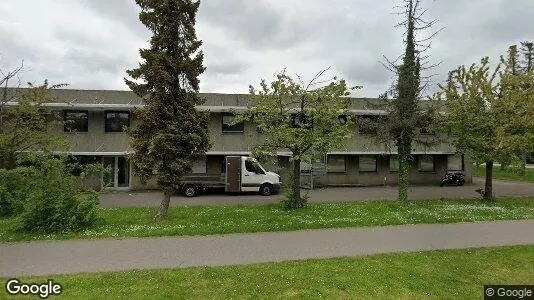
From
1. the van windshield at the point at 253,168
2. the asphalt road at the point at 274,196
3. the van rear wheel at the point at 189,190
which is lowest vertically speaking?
the asphalt road at the point at 274,196

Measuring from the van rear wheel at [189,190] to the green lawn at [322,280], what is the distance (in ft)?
39.8

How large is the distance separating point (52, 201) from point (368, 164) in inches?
788

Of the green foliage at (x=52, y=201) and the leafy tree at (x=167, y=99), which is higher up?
the leafy tree at (x=167, y=99)

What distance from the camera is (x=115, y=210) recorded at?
13.7m

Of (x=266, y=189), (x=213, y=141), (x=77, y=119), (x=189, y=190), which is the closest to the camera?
(x=189, y=190)

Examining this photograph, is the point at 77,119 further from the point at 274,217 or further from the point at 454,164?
the point at 454,164

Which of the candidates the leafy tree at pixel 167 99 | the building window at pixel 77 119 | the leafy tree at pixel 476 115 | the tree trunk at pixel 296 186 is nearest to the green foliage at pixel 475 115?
the leafy tree at pixel 476 115

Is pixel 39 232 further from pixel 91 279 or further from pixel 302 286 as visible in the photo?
pixel 302 286

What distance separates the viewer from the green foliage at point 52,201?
9.88m

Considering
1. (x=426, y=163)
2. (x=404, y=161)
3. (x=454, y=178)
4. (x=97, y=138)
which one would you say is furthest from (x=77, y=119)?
(x=454, y=178)

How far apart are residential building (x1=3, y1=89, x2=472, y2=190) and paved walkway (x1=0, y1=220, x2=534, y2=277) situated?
10.9 m

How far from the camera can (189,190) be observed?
1866cm

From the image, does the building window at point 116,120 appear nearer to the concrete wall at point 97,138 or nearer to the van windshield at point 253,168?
the concrete wall at point 97,138

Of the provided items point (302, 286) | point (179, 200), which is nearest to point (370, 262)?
point (302, 286)
